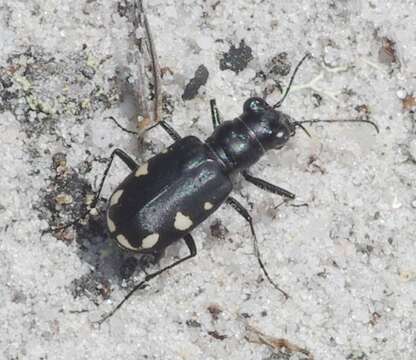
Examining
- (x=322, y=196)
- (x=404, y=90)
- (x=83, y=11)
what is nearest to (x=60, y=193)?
(x=83, y=11)

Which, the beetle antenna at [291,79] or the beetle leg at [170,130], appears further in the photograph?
the beetle antenna at [291,79]

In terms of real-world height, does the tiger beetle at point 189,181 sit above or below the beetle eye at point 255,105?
below

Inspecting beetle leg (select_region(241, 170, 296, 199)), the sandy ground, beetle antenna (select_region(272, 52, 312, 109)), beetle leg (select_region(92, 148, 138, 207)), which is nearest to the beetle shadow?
the sandy ground

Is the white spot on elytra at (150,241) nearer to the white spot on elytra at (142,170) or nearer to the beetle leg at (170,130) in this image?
the white spot on elytra at (142,170)

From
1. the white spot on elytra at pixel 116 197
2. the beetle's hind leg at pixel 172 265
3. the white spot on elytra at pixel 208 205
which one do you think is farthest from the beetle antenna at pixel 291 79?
the white spot on elytra at pixel 116 197

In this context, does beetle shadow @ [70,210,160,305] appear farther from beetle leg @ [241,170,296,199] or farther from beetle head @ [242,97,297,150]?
A: beetle head @ [242,97,297,150]

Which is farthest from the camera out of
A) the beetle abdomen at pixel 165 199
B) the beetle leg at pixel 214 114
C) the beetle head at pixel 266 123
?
the beetle leg at pixel 214 114

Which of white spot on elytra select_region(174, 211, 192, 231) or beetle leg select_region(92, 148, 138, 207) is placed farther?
beetle leg select_region(92, 148, 138, 207)

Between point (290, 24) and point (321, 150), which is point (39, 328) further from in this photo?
point (290, 24)
